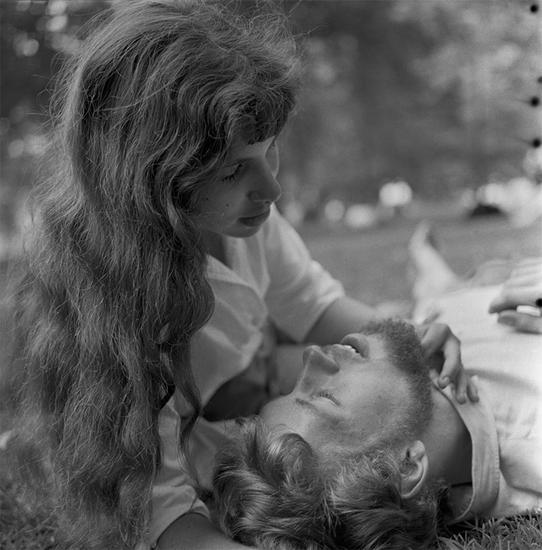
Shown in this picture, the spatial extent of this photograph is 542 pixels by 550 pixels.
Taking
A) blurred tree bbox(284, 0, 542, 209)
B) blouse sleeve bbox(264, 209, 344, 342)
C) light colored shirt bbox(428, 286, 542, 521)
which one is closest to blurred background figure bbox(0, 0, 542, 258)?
blurred tree bbox(284, 0, 542, 209)

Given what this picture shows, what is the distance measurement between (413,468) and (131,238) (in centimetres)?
53

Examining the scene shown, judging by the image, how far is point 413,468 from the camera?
1109mm

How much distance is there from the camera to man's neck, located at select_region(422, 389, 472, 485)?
3.90 feet

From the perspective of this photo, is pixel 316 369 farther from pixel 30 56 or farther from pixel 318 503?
pixel 30 56

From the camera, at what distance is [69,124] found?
1.13m

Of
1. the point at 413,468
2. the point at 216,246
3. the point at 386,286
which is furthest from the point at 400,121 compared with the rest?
the point at 413,468

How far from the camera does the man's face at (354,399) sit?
1.13m

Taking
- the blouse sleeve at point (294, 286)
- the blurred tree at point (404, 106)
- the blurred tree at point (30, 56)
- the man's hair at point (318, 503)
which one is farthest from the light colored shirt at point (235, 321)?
the blurred tree at point (404, 106)

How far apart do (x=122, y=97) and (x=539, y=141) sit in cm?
77

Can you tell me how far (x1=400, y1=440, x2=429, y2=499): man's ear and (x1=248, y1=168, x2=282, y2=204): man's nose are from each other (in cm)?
44

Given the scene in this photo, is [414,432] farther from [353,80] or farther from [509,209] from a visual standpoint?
[353,80]

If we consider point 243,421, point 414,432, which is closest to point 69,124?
point 243,421

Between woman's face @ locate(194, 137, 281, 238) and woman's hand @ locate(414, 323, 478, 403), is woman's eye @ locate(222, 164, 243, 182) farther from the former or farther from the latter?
woman's hand @ locate(414, 323, 478, 403)

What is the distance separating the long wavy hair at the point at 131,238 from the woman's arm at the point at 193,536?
6 cm
